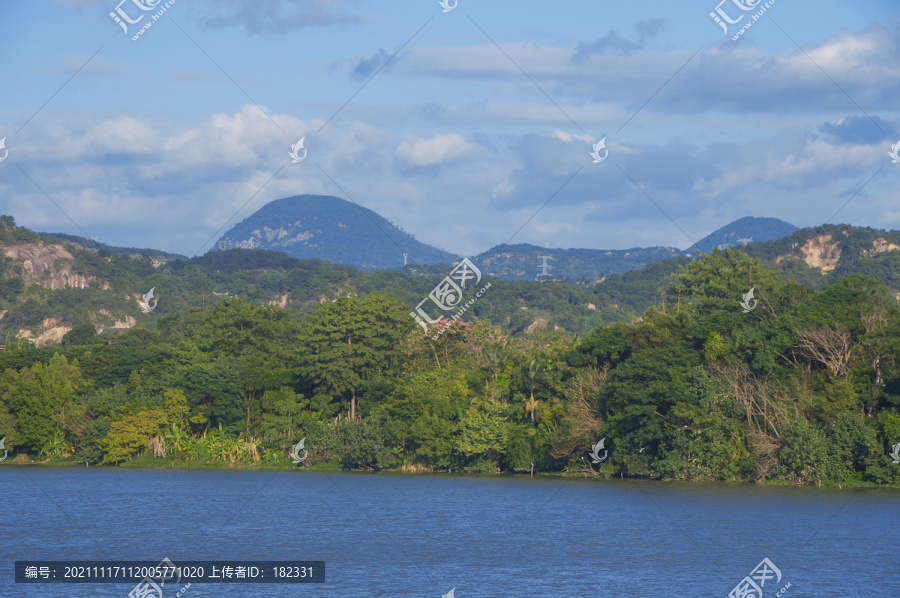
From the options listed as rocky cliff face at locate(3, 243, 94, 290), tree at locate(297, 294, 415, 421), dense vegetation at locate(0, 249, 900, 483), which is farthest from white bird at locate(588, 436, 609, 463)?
rocky cliff face at locate(3, 243, 94, 290)

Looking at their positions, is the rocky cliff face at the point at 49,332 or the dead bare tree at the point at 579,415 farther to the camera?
the rocky cliff face at the point at 49,332

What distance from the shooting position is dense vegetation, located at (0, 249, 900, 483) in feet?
136

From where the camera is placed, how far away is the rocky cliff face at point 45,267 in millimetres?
139750

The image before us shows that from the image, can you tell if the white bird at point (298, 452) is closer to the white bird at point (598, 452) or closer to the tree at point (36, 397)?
the tree at point (36, 397)

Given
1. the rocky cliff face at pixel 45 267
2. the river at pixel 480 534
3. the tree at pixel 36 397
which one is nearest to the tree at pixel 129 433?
the tree at pixel 36 397

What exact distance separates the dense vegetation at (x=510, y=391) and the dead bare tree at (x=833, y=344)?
3.0 inches

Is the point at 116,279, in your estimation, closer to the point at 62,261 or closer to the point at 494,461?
the point at 62,261

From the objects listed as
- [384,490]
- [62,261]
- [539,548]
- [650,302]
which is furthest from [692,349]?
[62,261]

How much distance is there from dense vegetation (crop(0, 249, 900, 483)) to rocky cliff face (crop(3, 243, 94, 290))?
86.2m

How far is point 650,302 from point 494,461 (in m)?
108

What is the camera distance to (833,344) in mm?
41562

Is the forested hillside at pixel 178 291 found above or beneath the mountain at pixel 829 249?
beneath

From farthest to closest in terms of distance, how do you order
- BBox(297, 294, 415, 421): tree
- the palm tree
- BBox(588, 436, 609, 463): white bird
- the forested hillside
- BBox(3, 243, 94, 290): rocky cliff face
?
BBox(3, 243, 94, 290): rocky cliff face < the forested hillside < BBox(297, 294, 415, 421): tree < the palm tree < BBox(588, 436, 609, 463): white bird

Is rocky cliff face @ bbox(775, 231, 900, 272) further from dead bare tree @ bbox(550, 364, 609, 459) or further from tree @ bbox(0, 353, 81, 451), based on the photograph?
tree @ bbox(0, 353, 81, 451)
